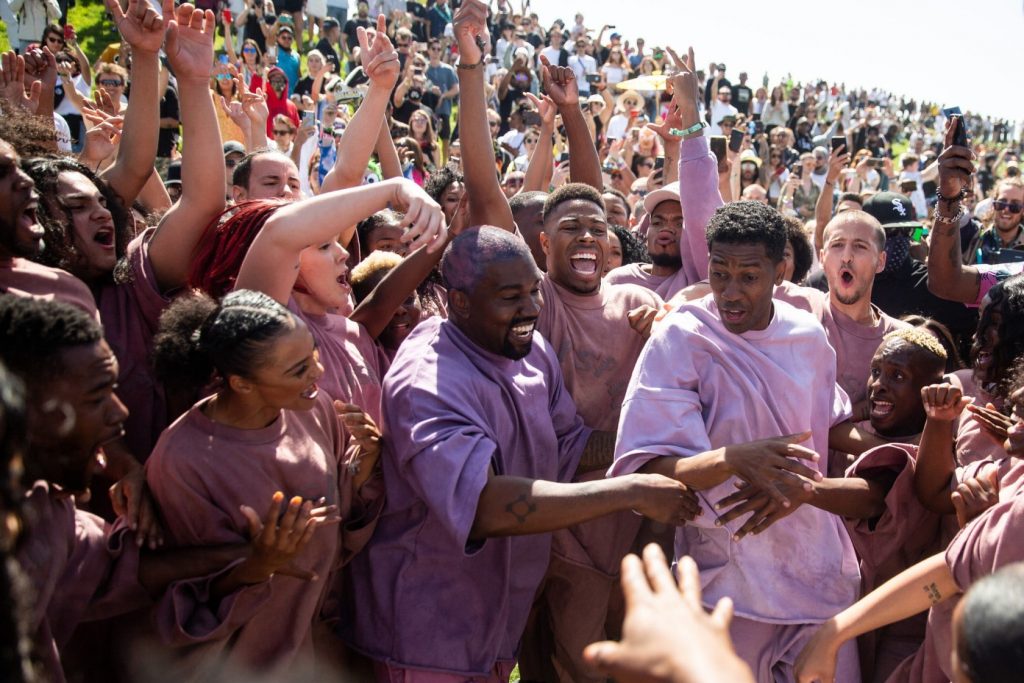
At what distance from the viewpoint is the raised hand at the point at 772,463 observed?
113 inches

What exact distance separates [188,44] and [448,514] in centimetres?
194

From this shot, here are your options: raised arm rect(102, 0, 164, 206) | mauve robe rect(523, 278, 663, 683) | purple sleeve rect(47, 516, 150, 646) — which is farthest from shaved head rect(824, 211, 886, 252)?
purple sleeve rect(47, 516, 150, 646)

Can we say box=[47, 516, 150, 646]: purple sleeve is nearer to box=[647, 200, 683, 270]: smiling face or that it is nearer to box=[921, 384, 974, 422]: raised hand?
box=[921, 384, 974, 422]: raised hand

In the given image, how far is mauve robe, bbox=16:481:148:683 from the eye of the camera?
2324 millimetres

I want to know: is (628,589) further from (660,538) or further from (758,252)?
(660,538)

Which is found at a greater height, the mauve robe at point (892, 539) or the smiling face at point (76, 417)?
the smiling face at point (76, 417)

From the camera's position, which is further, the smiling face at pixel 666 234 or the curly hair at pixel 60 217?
the smiling face at pixel 666 234

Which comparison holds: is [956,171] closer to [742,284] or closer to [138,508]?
[742,284]

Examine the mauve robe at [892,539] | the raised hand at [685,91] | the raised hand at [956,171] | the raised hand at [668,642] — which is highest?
the raised hand at [685,91]

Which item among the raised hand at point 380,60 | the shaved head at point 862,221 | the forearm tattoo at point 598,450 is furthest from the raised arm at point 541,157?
the forearm tattoo at point 598,450

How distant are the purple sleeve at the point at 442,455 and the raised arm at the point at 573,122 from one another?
2389mm

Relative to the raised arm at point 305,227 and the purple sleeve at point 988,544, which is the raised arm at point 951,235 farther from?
the raised arm at point 305,227

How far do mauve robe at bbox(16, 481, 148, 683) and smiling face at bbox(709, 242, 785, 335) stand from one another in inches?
80.7

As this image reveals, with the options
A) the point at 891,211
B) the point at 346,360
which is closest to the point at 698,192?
the point at 346,360
